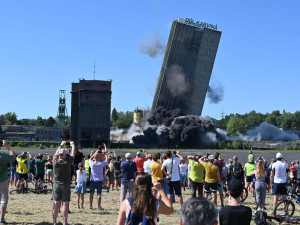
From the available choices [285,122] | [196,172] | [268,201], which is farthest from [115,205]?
[285,122]

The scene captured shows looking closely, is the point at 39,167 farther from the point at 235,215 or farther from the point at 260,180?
the point at 235,215

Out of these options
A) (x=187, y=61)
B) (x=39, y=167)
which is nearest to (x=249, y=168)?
(x=39, y=167)

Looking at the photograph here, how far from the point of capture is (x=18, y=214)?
13227 millimetres

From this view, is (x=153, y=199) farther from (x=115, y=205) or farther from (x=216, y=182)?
(x=115, y=205)

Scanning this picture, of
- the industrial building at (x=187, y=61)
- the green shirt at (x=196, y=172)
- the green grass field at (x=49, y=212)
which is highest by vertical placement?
the industrial building at (x=187, y=61)

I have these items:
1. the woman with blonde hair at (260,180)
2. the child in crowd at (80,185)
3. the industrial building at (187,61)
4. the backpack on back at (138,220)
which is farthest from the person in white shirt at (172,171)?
the industrial building at (187,61)

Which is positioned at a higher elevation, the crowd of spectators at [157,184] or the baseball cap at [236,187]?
the baseball cap at [236,187]

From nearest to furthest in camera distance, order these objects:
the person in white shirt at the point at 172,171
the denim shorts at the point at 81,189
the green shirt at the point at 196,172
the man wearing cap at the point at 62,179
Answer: the man wearing cap at the point at 62,179, the person in white shirt at the point at 172,171, the green shirt at the point at 196,172, the denim shorts at the point at 81,189

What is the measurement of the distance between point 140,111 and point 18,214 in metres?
110

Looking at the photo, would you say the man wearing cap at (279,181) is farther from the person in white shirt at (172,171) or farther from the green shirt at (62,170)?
the green shirt at (62,170)

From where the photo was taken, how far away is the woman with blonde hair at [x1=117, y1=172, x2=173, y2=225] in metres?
4.86

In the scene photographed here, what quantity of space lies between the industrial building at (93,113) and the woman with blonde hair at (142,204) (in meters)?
90.2

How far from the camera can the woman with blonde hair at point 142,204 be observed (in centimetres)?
486

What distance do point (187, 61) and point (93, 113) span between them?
74.8 ft
